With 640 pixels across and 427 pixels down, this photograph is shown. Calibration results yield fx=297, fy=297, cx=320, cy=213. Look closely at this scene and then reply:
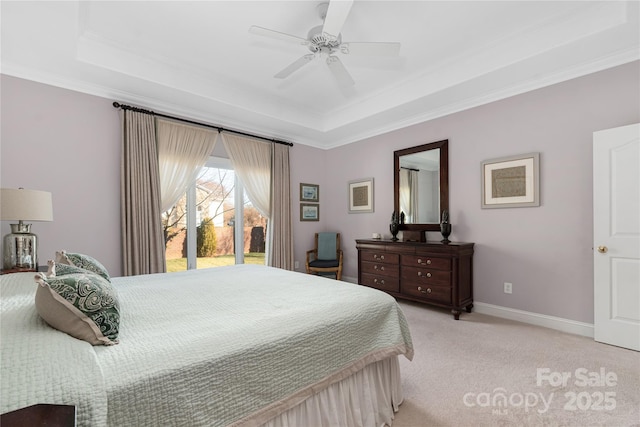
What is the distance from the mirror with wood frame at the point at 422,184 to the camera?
392cm

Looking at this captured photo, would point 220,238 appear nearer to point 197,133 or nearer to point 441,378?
point 197,133

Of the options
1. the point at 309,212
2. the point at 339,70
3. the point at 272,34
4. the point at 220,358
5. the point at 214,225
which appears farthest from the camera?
the point at 309,212

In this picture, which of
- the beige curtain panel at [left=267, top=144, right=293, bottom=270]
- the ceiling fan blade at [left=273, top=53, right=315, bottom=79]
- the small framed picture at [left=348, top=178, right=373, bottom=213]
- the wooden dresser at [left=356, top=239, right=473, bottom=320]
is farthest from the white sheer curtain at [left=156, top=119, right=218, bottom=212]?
the wooden dresser at [left=356, top=239, right=473, bottom=320]

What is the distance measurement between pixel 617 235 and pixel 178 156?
4.68 m

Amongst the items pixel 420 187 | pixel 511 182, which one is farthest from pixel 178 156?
pixel 511 182

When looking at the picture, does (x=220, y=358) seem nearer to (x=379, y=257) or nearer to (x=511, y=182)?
(x=379, y=257)

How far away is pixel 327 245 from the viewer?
16.8 ft

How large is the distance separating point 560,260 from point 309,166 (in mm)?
3758

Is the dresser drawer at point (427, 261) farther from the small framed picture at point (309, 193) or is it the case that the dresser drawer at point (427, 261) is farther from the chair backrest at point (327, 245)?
the small framed picture at point (309, 193)

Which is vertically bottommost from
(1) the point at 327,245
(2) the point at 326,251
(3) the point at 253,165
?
(2) the point at 326,251

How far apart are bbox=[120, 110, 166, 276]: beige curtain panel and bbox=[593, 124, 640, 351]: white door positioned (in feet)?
14.8

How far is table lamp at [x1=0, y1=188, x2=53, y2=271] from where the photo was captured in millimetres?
2338

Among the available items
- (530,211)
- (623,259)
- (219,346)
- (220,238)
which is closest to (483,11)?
(530,211)

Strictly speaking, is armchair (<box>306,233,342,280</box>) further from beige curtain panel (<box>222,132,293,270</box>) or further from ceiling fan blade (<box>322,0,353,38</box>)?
ceiling fan blade (<box>322,0,353,38</box>)
